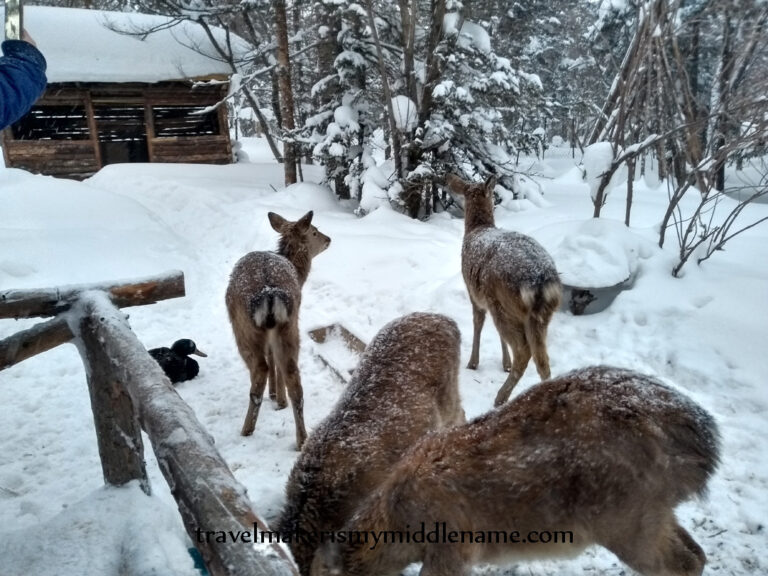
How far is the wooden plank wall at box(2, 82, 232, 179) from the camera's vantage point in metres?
17.5

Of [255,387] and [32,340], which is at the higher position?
[32,340]

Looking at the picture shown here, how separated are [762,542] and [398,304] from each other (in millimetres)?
4606

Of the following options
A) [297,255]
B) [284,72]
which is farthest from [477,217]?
[284,72]

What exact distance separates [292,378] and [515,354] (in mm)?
2031

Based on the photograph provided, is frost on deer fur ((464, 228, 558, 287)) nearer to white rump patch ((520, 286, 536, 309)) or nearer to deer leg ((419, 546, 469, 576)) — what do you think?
white rump patch ((520, 286, 536, 309))

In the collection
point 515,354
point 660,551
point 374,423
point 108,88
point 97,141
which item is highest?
point 108,88

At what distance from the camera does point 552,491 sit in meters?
2.32

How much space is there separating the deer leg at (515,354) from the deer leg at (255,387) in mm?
2152

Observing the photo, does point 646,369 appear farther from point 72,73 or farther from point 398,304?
point 72,73

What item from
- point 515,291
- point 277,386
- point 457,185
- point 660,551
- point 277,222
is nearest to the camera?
point 660,551

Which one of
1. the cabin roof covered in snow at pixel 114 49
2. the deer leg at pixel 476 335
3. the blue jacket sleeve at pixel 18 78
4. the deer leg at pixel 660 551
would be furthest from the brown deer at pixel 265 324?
the cabin roof covered in snow at pixel 114 49

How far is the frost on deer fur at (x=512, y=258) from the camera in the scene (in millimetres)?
4680

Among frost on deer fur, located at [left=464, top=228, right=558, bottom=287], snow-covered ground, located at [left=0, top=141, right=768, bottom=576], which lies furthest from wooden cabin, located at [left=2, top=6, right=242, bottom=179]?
frost on deer fur, located at [left=464, top=228, right=558, bottom=287]

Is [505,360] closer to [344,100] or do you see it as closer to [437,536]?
[437,536]
